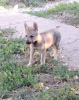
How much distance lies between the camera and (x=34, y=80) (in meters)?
4.11

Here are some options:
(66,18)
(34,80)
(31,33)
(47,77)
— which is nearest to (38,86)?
(34,80)

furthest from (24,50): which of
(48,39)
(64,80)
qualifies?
(64,80)

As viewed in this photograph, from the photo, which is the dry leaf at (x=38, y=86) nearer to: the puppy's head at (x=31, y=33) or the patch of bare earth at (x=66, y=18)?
the puppy's head at (x=31, y=33)

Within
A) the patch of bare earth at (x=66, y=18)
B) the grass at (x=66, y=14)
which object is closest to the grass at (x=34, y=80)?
the patch of bare earth at (x=66, y=18)

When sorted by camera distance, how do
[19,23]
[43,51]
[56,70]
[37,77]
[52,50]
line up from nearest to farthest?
1. [37,77]
2. [56,70]
3. [43,51]
4. [52,50]
5. [19,23]

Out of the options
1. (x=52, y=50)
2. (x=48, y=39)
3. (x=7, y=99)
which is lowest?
(x=7, y=99)

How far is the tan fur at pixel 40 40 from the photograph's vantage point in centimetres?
454

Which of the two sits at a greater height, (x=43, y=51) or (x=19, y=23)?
(x=19, y=23)

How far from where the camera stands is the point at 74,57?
5621mm

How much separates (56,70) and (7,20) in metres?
5.09

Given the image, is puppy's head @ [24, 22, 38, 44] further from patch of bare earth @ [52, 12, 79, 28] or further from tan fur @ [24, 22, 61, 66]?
patch of bare earth @ [52, 12, 79, 28]

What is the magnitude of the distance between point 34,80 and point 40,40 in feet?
3.96

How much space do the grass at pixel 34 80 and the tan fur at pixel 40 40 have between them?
0.34 m

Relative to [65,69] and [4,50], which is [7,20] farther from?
[65,69]
